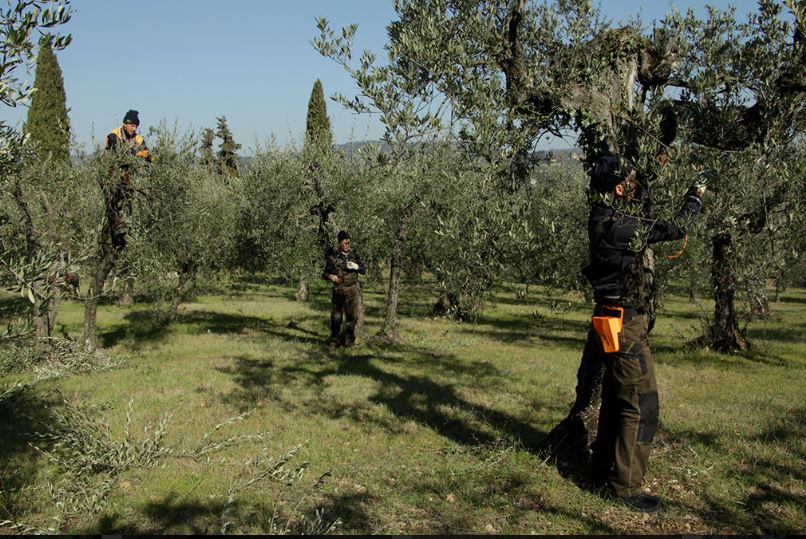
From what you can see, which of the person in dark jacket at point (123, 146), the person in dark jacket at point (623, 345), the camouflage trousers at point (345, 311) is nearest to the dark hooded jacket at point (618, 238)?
the person in dark jacket at point (623, 345)

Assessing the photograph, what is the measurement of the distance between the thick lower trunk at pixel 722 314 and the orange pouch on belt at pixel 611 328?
956 centimetres

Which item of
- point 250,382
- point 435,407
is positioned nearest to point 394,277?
point 250,382

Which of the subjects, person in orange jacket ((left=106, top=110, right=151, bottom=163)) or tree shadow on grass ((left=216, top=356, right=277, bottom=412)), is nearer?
tree shadow on grass ((left=216, top=356, right=277, bottom=412))

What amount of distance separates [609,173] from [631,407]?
8.65 ft

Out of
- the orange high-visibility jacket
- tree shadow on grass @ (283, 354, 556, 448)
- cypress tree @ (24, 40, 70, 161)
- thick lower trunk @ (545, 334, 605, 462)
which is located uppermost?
cypress tree @ (24, 40, 70, 161)

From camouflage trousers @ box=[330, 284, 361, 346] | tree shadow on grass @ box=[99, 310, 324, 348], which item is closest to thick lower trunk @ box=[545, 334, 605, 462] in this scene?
camouflage trousers @ box=[330, 284, 361, 346]

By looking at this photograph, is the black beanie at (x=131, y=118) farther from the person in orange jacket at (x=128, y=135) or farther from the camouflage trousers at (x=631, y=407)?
the camouflage trousers at (x=631, y=407)

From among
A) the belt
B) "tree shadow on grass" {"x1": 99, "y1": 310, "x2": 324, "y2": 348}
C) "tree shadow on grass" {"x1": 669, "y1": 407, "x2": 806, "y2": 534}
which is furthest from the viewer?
"tree shadow on grass" {"x1": 99, "y1": 310, "x2": 324, "y2": 348}

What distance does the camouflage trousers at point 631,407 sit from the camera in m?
6.76

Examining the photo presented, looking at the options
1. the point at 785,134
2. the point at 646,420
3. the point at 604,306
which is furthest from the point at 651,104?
the point at 646,420

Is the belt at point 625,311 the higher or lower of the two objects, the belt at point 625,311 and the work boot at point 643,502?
the higher

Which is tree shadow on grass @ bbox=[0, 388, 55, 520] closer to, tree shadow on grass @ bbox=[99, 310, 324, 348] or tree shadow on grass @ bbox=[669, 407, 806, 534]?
tree shadow on grass @ bbox=[669, 407, 806, 534]

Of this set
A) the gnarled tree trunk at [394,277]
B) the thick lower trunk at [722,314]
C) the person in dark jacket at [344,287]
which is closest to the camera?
the thick lower trunk at [722,314]

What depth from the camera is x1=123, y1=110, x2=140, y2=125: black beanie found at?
1275cm
